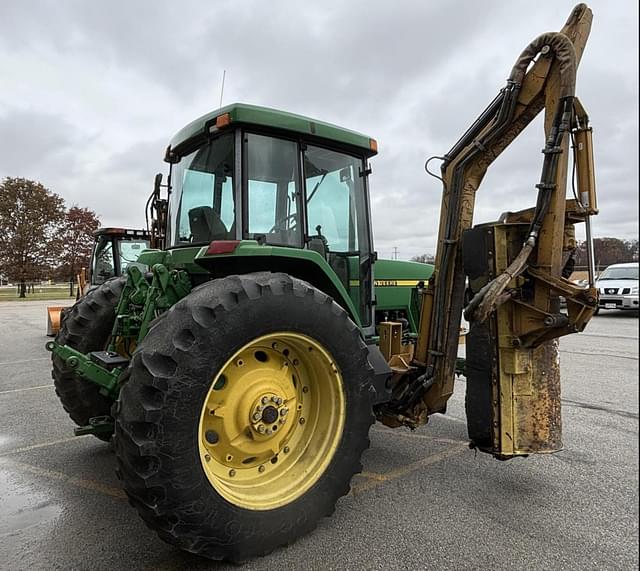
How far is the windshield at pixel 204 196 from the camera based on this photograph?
315 centimetres

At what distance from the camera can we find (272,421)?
2.58 m

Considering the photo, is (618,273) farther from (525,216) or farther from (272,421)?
(272,421)

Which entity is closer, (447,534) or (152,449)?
(152,449)

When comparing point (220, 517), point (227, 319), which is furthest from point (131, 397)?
point (220, 517)

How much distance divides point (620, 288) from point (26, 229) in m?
33.6

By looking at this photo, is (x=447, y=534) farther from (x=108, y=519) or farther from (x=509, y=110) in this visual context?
(x=509, y=110)

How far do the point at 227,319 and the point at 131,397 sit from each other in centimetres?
56

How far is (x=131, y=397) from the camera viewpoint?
6.91ft

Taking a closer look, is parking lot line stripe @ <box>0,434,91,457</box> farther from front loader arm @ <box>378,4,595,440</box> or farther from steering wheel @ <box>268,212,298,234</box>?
front loader arm @ <box>378,4,595,440</box>

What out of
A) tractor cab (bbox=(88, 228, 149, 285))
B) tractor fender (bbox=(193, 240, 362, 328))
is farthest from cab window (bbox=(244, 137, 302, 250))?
tractor cab (bbox=(88, 228, 149, 285))

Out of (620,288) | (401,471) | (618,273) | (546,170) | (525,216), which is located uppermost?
(546,170)

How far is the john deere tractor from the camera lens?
2191 millimetres

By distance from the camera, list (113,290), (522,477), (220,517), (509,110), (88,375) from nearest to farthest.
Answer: (220,517)
(88,375)
(509,110)
(522,477)
(113,290)

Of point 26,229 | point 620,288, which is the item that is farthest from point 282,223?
point 26,229
